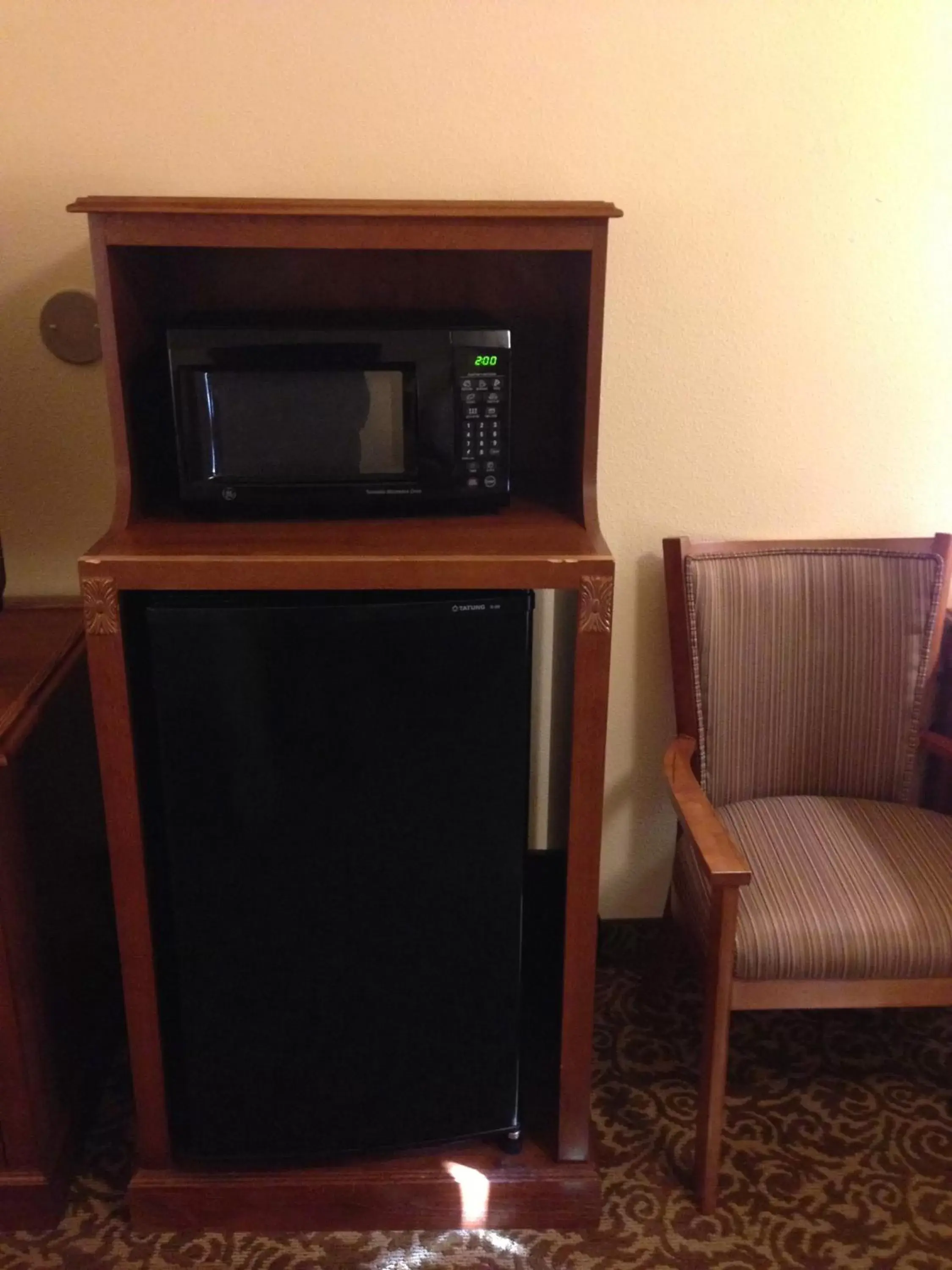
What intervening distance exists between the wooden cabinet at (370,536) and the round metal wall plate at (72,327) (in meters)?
0.18

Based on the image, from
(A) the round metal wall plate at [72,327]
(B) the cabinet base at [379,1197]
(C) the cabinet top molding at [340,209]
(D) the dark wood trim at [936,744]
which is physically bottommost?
(B) the cabinet base at [379,1197]

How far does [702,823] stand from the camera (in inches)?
62.0

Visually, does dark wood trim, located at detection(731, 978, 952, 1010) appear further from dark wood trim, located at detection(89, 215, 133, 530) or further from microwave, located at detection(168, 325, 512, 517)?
dark wood trim, located at detection(89, 215, 133, 530)

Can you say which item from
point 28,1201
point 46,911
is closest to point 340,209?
point 46,911

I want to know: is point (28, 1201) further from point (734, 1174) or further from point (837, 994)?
point (837, 994)

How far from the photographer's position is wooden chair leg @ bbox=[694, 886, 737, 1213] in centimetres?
150

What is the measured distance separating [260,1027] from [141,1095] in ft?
0.70

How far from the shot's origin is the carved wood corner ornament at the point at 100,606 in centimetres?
130

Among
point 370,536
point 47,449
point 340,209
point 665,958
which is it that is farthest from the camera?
point 665,958

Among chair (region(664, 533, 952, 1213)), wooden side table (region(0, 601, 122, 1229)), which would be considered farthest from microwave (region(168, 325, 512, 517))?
chair (region(664, 533, 952, 1213))

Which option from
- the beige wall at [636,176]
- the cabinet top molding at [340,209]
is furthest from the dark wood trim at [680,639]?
the cabinet top molding at [340,209]

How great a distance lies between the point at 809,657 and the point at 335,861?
0.92 m

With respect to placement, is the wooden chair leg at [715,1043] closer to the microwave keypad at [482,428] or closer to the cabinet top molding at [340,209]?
the microwave keypad at [482,428]

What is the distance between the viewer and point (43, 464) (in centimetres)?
181
